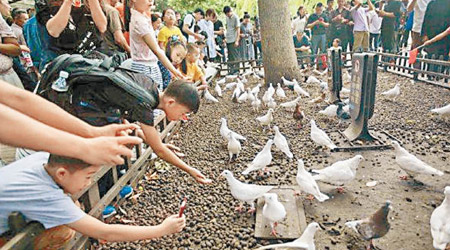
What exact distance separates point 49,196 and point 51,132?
623 millimetres

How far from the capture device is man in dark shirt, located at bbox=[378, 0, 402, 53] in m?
10.6

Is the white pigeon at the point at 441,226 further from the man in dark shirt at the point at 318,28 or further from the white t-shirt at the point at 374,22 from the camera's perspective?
the white t-shirt at the point at 374,22

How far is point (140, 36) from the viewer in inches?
158

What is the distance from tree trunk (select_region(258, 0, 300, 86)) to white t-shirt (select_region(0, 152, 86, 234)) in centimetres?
824

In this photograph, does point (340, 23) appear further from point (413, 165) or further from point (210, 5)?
point (210, 5)

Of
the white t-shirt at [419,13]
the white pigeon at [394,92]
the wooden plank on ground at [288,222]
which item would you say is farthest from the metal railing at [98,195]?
the white t-shirt at [419,13]

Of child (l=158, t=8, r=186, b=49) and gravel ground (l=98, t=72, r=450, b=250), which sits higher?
child (l=158, t=8, r=186, b=49)

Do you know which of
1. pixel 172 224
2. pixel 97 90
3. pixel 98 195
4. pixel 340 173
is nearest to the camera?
pixel 172 224

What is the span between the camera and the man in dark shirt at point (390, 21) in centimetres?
1060

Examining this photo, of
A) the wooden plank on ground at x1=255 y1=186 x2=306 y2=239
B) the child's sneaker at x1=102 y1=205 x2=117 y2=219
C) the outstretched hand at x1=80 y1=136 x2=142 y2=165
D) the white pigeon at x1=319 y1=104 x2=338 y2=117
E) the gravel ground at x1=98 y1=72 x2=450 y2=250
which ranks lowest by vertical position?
the gravel ground at x1=98 y1=72 x2=450 y2=250

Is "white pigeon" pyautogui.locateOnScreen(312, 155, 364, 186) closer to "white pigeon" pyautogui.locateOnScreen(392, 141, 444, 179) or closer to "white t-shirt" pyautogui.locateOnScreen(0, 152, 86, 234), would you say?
"white pigeon" pyautogui.locateOnScreen(392, 141, 444, 179)

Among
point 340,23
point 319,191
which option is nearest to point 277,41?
point 340,23

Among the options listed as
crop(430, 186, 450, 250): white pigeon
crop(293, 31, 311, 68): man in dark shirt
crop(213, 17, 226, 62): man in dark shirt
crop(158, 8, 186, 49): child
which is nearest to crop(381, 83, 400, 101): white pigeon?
crop(158, 8, 186, 49): child

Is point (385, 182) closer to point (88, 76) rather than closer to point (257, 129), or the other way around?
point (257, 129)
